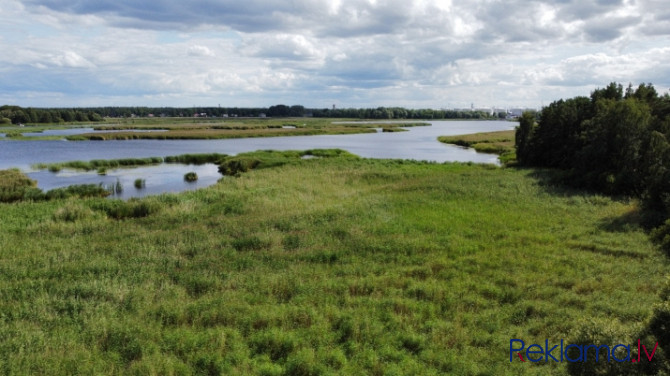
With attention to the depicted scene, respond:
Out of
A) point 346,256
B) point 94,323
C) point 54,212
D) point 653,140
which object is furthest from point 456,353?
point 653,140

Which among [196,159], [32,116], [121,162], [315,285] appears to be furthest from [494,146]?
[32,116]

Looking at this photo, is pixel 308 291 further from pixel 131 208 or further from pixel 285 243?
pixel 131 208

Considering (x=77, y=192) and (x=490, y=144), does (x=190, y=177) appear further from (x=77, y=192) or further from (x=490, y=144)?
(x=490, y=144)

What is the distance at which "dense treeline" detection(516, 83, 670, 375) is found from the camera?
7.44 m

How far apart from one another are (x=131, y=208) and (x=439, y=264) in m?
17.8

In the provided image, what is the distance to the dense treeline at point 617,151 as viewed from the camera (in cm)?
744

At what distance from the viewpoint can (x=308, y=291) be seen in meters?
12.3

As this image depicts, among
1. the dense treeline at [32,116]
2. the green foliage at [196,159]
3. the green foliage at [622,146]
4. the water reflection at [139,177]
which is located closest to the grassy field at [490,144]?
the green foliage at [622,146]

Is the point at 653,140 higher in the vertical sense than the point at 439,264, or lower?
higher

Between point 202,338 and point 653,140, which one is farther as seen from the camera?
point 653,140

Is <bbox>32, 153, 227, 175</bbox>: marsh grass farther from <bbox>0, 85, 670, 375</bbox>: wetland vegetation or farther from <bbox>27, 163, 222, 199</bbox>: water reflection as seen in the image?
<bbox>0, 85, 670, 375</bbox>: wetland vegetation

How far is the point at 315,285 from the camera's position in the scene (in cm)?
1270

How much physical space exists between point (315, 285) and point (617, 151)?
2633 cm

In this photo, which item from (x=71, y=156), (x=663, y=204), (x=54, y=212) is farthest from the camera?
(x=71, y=156)
